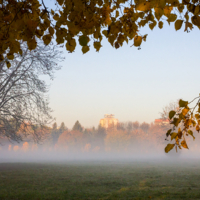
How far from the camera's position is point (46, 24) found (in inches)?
124

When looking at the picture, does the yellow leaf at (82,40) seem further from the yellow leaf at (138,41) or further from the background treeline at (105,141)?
the background treeline at (105,141)

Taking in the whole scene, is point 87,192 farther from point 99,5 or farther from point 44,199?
point 99,5

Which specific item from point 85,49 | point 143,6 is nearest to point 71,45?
point 85,49

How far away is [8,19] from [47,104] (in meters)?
13.5

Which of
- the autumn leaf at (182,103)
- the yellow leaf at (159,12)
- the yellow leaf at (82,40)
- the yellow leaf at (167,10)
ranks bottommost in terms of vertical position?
the autumn leaf at (182,103)

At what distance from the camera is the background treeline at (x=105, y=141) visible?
74438mm

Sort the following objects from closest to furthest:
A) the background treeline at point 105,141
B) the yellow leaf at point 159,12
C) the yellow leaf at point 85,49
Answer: the yellow leaf at point 85,49 → the yellow leaf at point 159,12 → the background treeline at point 105,141

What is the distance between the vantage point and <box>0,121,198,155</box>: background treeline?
74.4 metres

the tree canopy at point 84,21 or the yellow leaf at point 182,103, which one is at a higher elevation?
the tree canopy at point 84,21

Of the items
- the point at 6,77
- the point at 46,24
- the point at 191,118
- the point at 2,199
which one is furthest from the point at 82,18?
the point at 6,77

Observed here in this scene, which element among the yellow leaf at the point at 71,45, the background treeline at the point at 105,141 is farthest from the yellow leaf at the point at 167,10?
the background treeline at the point at 105,141

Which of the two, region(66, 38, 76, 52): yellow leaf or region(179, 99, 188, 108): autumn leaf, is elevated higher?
region(66, 38, 76, 52): yellow leaf

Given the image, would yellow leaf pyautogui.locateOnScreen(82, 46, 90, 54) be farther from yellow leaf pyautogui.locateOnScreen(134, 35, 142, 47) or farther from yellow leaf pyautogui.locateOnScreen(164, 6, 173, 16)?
yellow leaf pyautogui.locateOnScreen(164, 6, 173, 16)

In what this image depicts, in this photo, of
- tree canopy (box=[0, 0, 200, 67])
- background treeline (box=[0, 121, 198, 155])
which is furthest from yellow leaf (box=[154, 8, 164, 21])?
background treeline (box=[0, 121, 198, 155])
